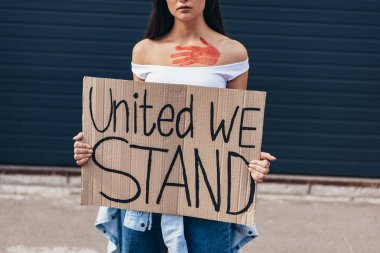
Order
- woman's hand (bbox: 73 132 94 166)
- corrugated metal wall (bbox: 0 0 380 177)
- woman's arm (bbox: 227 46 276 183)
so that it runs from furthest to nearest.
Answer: corrugated metal wall (bbox: 0 0 380 177)
woman's hand (bbox: 73 132 94 166)
woman's arm (bbox: 227 46 276 183)

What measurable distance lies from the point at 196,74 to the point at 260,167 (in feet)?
1.40

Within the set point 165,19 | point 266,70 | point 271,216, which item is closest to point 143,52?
point 165,19

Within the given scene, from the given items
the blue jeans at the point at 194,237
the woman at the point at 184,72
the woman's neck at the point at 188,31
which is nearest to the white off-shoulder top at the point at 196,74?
the woman at the point at 184,72

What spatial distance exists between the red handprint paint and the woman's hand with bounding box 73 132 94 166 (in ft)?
1.53

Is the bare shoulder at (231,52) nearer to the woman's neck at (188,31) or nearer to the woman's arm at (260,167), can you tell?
the woman's neck at (188,31)

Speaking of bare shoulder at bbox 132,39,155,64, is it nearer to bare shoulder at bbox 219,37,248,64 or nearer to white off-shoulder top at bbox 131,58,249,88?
white off-shoulder top at bbox 131,58,249,88

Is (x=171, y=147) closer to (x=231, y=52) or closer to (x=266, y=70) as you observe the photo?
(x=231, y=52)

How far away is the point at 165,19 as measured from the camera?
2432 mm

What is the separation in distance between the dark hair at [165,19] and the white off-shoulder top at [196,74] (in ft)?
0.56

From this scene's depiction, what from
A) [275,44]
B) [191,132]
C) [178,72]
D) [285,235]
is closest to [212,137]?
[191,132]

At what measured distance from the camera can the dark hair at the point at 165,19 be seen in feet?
7.95

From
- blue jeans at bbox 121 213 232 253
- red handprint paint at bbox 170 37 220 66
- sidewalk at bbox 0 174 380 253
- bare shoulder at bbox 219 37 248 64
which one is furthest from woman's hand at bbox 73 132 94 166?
sidewalk at bbox 0 174 380 253

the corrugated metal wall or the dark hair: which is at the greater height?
the dark hair

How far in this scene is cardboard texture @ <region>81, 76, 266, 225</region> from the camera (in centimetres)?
225
